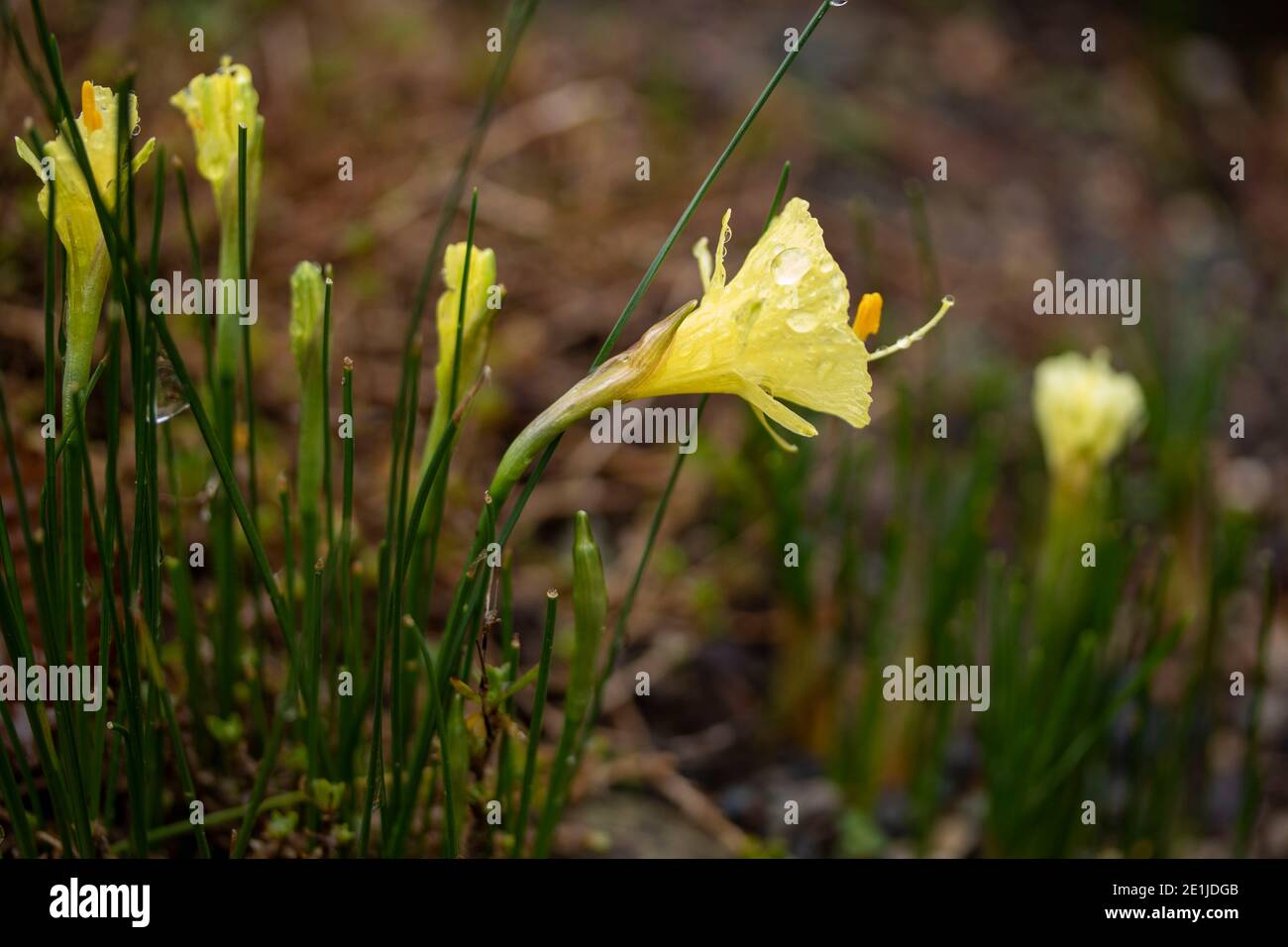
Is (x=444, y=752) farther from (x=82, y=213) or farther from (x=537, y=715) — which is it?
(x=82, y=213)

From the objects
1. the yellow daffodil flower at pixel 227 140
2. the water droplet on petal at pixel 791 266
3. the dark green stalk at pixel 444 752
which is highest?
the yellow daffodil flower at pixel 227 140

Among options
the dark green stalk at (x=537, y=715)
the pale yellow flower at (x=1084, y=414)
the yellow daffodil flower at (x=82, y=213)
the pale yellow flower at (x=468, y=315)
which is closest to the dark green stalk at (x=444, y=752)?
the dark green stalk at (x=537, y=715)

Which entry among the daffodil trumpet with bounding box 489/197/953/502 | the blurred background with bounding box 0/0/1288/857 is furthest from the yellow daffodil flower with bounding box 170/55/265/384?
the daffodil trumpet with bounding box 489/197/953/502

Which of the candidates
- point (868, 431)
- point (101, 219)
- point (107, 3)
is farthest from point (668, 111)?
point (101, 219)

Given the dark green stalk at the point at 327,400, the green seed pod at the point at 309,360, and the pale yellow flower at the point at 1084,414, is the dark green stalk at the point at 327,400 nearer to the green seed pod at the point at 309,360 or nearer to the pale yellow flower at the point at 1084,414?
the green seed pod at the point at 309,360

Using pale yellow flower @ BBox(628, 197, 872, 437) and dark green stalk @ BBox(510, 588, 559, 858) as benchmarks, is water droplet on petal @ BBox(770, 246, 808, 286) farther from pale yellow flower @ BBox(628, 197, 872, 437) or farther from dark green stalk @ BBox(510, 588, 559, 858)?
dark green stalk @ BBox(510, 588, 559, 858)

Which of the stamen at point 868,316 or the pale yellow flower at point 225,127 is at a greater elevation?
the pale yellow flower at point 225,127
